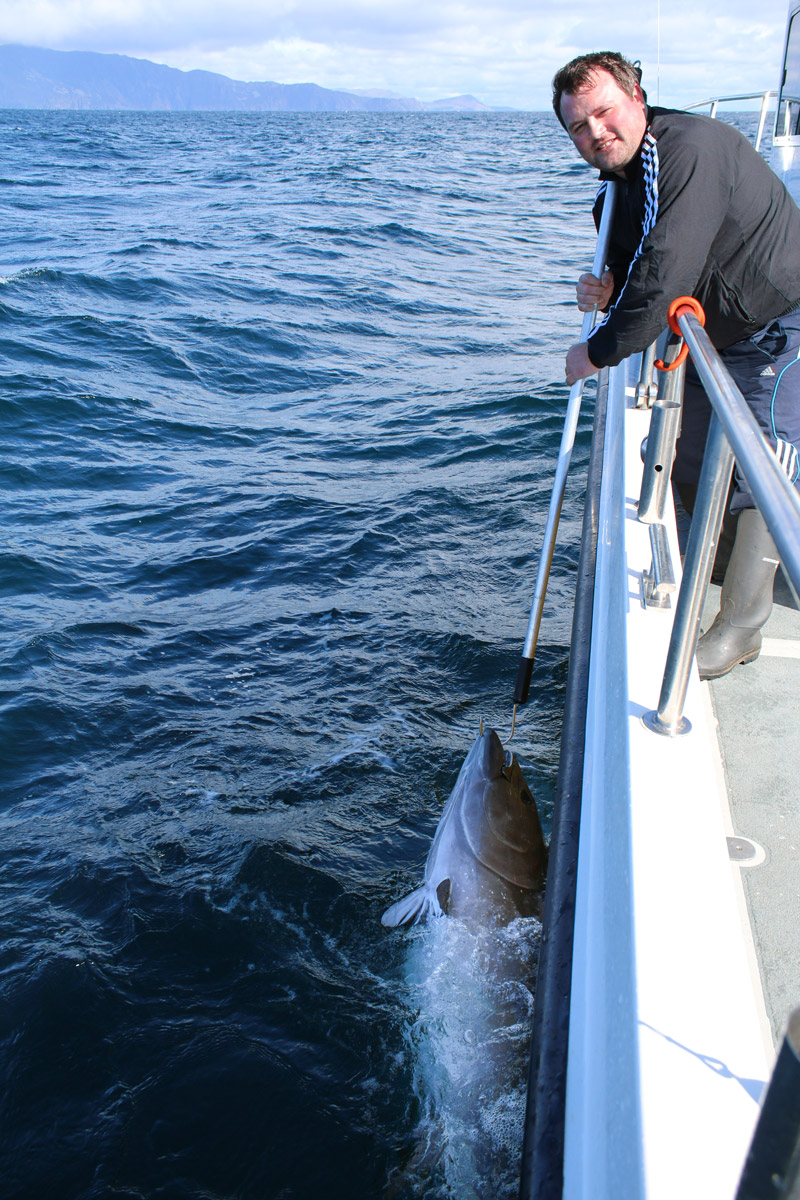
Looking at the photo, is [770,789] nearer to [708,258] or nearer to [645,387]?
[708,258]

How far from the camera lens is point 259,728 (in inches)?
179

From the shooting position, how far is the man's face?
2.45 meters

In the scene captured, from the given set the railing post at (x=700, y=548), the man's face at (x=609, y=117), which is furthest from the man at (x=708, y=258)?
the railing post at (x=700, y=548)

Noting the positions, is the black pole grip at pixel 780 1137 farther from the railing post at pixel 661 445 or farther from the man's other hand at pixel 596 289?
the man's other hand at pixel 596 289

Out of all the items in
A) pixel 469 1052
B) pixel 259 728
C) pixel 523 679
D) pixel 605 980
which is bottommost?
pixel 259 728

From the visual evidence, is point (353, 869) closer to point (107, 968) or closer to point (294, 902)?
point (294, 902)

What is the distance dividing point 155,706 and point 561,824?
2875 mm

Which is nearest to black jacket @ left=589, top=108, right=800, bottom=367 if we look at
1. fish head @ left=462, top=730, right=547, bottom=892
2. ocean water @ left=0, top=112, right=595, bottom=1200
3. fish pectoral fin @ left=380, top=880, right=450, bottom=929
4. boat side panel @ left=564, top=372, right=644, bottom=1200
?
boat side panel @ left=564, top=372, right=644, bottom=1200

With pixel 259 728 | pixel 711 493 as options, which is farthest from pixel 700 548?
pixel 259 728

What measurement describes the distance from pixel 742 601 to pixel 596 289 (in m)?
1.20

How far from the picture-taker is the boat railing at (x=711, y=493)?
1.30 metres

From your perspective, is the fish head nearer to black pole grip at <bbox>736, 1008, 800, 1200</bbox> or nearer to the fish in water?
the fish in water

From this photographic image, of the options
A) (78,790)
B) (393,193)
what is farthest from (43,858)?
(393,193)

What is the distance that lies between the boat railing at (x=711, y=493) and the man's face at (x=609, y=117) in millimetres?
568
